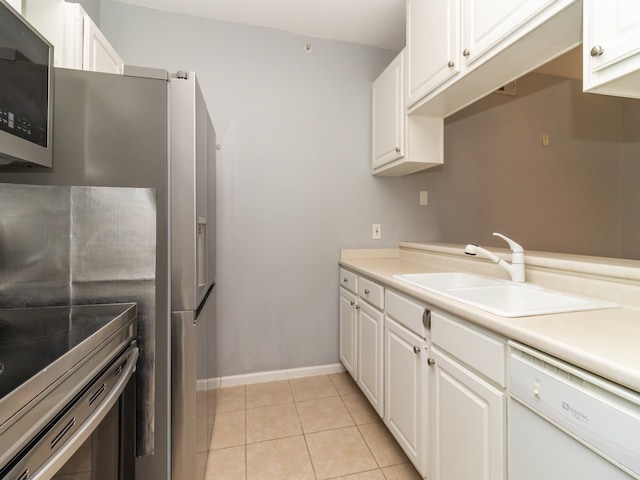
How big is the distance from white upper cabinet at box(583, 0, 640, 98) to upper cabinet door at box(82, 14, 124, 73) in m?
1.81

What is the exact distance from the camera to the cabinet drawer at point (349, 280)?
198cm

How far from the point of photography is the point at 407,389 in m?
1.31

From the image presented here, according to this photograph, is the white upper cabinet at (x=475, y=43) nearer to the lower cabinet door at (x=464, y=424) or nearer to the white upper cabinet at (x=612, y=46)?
the white upper cabinet at (x=612, y=46)

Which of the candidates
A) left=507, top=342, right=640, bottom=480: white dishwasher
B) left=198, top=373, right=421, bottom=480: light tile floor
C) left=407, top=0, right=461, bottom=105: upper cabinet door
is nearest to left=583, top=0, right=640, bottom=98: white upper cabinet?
Answer: left=407, top=0, right=461, bottom=105: upper cabinet door

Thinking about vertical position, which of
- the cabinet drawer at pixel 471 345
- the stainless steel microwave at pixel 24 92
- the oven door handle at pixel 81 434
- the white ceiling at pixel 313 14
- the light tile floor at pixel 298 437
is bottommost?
the light tile floor at pixel 298 437

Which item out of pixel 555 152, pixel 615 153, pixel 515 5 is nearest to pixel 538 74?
pixel 555 152

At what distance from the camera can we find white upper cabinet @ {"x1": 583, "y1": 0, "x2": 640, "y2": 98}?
788mm

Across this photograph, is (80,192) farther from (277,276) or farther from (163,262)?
(277,276)

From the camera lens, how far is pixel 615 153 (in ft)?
10.1

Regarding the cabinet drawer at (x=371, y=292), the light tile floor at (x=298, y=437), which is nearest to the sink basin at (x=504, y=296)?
the cabinet drawer at (x=371, y=292)

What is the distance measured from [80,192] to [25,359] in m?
0.64

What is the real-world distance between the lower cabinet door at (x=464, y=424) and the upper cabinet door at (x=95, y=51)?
72.6 inches

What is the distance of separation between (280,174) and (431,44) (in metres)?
1.21

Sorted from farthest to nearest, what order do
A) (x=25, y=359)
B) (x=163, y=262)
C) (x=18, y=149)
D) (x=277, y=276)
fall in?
(x=277, y=276)
(x=163, y=262)
(x=18, y=149)
(x=25, y=359)
